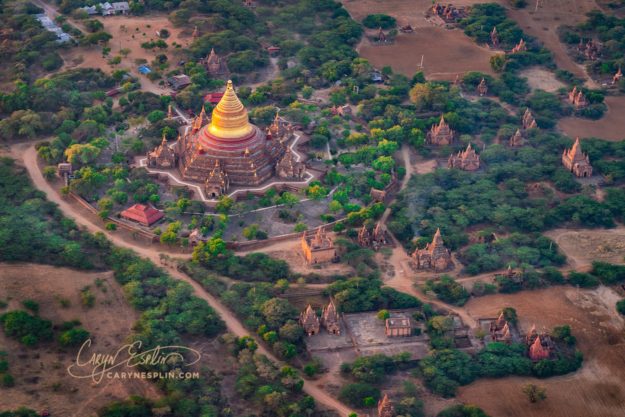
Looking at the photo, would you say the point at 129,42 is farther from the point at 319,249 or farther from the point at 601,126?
the point at 601,126

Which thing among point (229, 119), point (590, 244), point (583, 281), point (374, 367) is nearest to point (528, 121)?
point (590, 244)

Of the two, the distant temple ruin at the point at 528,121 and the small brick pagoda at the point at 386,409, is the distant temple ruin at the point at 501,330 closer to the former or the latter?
the small brick pagoda at the point at 386,409

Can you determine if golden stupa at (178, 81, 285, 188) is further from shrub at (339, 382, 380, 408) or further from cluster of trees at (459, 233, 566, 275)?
shrub at (339, 382, 380, 408)

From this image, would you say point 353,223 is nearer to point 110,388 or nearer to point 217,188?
point 217,188

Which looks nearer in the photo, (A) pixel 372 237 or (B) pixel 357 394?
(B) pixel 357 394

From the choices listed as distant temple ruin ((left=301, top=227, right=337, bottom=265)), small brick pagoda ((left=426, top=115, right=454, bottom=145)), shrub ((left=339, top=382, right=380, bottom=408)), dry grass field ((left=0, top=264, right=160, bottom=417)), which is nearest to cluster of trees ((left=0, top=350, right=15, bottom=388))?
dry grass field ((left=0, top=264, right=160, bottom=417))

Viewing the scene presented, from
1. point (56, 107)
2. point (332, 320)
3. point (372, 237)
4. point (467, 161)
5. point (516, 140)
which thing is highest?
point (332, 320)

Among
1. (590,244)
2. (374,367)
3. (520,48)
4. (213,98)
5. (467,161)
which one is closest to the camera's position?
(374,367)
